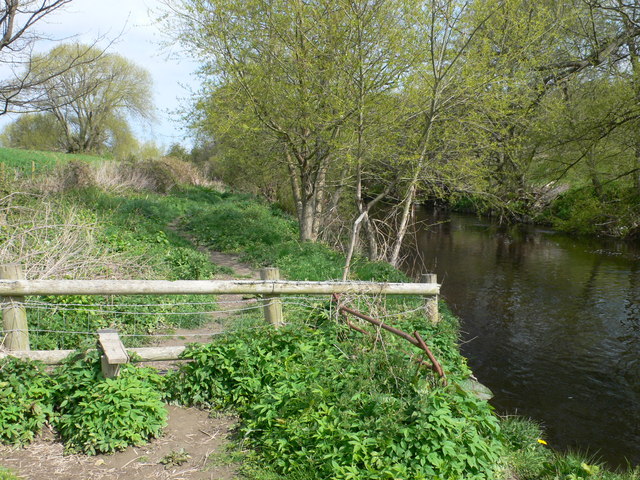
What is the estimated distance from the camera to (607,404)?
7.70 meters

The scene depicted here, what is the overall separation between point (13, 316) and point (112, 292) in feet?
2.97

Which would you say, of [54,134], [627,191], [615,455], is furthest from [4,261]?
[54,134]

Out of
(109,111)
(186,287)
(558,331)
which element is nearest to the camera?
(186,287)

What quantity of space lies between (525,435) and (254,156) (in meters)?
11.5

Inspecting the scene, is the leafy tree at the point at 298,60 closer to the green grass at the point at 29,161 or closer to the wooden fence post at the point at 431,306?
the wooden fence post at the point at 431,306

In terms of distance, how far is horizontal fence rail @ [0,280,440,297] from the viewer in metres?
4.92

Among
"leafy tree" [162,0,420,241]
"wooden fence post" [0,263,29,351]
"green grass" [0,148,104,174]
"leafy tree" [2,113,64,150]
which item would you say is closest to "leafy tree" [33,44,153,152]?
"leafy tree" [2,113,64,150]

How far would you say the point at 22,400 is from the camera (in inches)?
168

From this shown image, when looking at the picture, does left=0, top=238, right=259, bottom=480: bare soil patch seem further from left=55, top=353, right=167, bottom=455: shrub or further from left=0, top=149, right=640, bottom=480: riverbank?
left=0, top=149, right=640, bottom=480: riverbank

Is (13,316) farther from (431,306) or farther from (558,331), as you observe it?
(558,331)

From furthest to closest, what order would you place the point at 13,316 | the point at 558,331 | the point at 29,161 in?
the point at 29,161
the point at 558,331
the point at 13,316

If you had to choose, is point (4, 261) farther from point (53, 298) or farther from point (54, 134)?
point (54, 134)

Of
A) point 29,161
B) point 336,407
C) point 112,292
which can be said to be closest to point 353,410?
point 336,407

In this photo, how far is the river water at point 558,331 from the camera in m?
7.29
